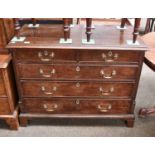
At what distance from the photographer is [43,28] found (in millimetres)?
1847

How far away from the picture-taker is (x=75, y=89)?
1.78 m

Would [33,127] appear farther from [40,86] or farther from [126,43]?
[126,43]

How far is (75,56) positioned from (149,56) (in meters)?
0.59

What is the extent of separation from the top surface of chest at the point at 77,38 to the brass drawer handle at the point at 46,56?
2.5 inches

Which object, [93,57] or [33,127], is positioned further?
[33,127]

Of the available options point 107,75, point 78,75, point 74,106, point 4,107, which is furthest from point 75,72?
point 4,107

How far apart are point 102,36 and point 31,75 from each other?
0.68m

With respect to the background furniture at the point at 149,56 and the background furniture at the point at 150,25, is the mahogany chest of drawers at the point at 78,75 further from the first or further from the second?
the background furniture at the point at 150,25

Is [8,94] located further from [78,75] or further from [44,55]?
[78,75]

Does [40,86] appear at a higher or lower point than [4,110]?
higher

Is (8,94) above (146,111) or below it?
above
